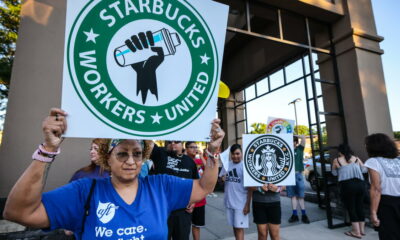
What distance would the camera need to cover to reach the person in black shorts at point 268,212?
3113 millimetres

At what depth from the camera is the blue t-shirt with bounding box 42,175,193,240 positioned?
3.67 feet

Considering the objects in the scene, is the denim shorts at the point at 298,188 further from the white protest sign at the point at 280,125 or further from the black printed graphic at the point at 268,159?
the black printed graphic at the point at 268,159

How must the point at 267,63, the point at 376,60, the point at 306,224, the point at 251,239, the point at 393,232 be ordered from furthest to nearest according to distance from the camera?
the point at 267,63, the point at 376,60, the point at 306,224, the point at 251,239, the point at 393,232

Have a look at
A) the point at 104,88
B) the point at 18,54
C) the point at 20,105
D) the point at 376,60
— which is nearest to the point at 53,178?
the point at 20,105

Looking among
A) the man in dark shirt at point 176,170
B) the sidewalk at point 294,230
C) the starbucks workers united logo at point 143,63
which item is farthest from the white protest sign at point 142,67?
the sidewalk at point 294,230

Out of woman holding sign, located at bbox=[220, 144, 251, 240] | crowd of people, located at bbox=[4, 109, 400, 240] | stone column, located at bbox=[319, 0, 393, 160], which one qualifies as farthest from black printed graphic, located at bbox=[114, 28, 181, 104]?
stone column, located at bbox=[319, 0, 393, 160]

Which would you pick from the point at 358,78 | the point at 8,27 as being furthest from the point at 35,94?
the point at 8,27

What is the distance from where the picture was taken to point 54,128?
39.8 inches

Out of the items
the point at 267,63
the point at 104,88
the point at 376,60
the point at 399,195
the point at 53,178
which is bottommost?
the point at 399,195

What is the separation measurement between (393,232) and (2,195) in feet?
15.6

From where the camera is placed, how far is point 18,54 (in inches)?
134

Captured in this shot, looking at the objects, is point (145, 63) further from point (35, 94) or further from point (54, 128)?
point (35, 94)

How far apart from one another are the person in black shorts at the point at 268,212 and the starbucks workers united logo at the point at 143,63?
225cm

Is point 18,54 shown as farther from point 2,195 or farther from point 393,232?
point 393,232
